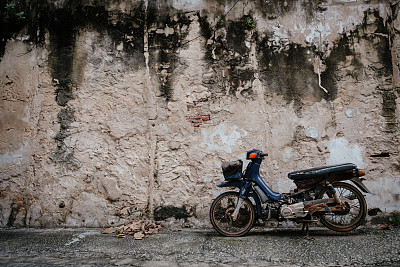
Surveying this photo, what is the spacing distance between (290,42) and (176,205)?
10.1ft

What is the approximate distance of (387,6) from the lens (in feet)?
14.9

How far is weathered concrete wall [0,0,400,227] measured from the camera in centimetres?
439

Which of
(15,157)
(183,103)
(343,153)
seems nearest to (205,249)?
(183,103)

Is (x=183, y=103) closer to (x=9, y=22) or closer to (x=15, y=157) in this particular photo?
(x=15, y=157)

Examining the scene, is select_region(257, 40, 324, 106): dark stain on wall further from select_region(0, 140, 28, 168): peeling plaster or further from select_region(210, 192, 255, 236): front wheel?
select_region(0, 140, 28, 168): peeling plaster

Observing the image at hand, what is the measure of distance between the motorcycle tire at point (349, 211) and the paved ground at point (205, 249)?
12 centimetres

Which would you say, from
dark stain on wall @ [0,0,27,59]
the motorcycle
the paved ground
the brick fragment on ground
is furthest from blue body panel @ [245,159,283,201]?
dark stain on wall @ [0,0,27,59]

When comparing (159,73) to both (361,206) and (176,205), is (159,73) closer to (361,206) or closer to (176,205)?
(176,205)

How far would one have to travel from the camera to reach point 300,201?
12.3 ft

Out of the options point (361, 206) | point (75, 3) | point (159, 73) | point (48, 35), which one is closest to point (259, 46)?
point (159, 73)

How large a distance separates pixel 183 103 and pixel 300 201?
87.4 inches

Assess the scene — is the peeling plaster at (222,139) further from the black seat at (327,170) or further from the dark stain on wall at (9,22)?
the dark stain on wall at (9,22)

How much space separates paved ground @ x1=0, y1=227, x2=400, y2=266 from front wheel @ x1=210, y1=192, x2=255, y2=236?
0.13 m

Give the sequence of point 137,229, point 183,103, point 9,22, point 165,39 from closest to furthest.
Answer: point 137,229, point 183,103, point 165,39, point 9,22
